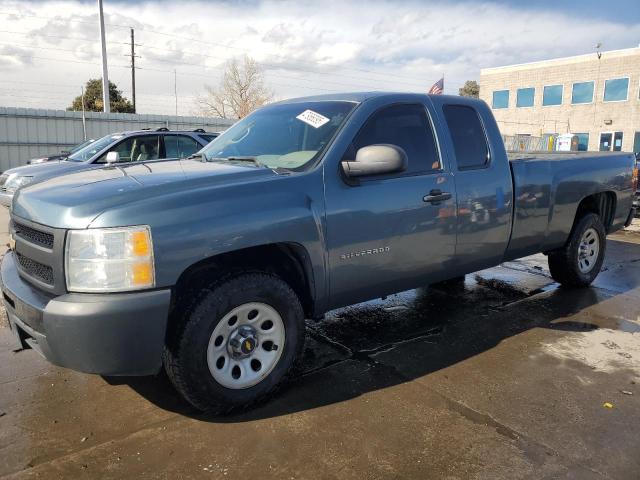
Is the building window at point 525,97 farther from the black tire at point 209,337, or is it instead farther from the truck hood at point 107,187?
the black tire at point 209,337

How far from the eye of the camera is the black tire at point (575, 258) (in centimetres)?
562

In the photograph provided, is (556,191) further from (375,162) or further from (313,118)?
(313,118)

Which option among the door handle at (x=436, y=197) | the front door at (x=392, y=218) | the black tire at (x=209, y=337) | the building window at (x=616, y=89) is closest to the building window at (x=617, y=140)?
the building window at (x=616, y=89)

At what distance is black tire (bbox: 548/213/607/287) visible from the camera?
5.62 metres

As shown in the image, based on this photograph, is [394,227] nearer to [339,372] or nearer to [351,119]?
[351,119]

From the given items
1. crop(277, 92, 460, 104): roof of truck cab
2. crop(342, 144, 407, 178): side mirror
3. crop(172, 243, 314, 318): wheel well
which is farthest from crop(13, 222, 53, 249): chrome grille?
crop(277, 92, 460, 104): roof of truck cab

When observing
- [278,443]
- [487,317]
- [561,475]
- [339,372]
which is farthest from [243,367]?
[487,317]

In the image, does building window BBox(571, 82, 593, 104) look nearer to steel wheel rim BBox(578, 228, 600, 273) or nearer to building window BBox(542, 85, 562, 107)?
building window BBox(542, 85, 562, 107)

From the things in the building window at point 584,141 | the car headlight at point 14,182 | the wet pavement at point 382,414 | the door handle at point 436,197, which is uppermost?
the building window at point 584,141

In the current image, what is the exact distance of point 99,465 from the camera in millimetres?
2727

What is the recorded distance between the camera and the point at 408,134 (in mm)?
4059

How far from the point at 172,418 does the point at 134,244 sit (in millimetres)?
1165

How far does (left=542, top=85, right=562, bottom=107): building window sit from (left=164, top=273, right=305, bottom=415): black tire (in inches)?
1698

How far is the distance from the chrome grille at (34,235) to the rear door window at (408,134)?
2031mm
